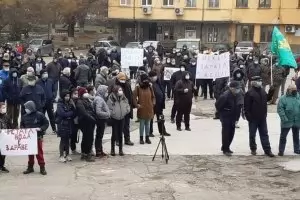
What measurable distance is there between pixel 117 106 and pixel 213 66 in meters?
7.52

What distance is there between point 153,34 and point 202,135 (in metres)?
41.2

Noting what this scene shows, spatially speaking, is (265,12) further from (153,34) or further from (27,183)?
(27,183)

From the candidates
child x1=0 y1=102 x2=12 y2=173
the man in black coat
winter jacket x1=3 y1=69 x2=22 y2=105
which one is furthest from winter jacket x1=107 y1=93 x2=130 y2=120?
winter jacket x1=3 y1=69 x2=22 y2=105

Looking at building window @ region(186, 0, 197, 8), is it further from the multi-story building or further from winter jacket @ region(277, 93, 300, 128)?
winter jacket @ region(277, 93, 300, 128)

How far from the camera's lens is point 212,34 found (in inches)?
2142

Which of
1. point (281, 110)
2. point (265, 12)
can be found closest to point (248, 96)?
point (281, 110)

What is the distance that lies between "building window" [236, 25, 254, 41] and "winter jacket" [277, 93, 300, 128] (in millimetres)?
41410

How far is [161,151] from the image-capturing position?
13.4 m

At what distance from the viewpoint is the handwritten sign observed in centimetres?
1112

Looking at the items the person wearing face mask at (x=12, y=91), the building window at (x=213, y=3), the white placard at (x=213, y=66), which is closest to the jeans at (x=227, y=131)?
the person wearing face mask at (x=12, y=91)

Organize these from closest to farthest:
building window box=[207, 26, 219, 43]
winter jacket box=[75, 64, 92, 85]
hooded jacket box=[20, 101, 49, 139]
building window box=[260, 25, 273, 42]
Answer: hooded jacket box=[20, 101, 49, 139]
winter jacket box=[75, 64, 92, 85]
building window box=[260, 25, 273, 42]
building window box=[207, 26, 219, 43]

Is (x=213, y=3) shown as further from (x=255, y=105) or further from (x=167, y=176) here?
(x=167, y=176)

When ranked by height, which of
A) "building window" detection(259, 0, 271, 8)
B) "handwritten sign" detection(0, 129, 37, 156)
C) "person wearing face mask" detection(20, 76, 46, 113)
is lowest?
"handwritten sign" detection(0, 129, 37, 156)

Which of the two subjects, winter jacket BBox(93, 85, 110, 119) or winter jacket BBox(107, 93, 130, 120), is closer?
winter jacket BBox(93, 85, 110, 119)
